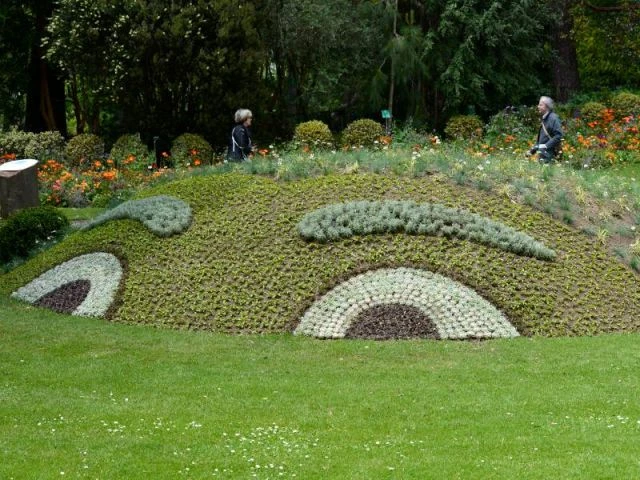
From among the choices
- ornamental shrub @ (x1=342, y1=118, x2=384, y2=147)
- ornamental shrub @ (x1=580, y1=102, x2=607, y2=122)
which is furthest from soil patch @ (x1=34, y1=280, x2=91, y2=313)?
ornamental shrub @ (x1=580, y1=102, x2=607, y2=122)

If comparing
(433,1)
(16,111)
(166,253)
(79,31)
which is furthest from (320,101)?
(166,253)

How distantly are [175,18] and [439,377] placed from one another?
13503 millimetres

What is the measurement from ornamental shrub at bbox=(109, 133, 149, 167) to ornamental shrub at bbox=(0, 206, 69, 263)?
5.78 m

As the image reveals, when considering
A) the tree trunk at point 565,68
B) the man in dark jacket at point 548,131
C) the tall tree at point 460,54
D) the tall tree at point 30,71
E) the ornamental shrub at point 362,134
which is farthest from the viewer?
the tree trunk at point 565,68

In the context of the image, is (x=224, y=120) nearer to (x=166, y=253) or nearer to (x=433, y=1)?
(x=433, y=1)

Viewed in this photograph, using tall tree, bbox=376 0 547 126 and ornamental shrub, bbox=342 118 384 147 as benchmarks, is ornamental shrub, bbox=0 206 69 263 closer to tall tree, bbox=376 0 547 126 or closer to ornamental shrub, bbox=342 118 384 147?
ornamental shrub, bbox=342 118 384 147

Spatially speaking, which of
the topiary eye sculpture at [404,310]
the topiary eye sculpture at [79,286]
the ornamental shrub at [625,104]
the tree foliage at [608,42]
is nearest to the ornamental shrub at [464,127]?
the ornamental shrub at [625,104]

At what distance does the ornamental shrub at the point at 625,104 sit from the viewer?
2070cm

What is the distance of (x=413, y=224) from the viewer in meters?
10.5

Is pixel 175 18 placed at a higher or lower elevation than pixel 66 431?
higher

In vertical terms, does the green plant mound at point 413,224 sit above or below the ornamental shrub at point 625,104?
above

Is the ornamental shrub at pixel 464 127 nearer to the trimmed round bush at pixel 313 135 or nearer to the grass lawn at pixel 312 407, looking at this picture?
the trimmed round bush at pixel 313 135

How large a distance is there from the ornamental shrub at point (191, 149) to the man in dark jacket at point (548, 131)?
746 centimetres

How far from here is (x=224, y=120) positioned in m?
20.3
